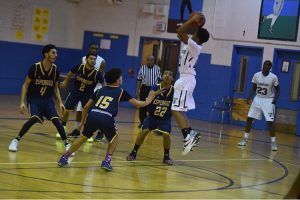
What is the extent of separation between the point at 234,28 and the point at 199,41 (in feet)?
35.2

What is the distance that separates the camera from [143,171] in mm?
9031

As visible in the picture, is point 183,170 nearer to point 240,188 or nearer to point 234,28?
point 240,188

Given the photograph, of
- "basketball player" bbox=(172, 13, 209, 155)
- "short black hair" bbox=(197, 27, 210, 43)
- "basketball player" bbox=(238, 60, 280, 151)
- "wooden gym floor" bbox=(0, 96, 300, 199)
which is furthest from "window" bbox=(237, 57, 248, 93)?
"short black hair" bbox=(197, 27, 210, 43)

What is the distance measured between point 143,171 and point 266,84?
18.0 ft

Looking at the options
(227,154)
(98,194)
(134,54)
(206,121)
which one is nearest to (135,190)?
(98,194)

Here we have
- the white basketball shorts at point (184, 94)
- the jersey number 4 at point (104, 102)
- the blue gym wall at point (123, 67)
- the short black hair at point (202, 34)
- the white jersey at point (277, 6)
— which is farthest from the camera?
the blue gym wall at point (123, 67)

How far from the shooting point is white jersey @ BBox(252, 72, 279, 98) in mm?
13570

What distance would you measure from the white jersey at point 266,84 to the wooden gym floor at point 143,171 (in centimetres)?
124

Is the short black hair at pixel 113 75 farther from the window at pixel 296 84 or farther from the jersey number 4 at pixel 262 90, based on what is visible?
the window at pixel 296 84

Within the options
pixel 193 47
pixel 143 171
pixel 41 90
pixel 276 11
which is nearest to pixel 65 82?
pixel 41 90

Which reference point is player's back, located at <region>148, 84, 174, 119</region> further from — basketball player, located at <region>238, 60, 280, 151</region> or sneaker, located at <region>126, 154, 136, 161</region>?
basketball player, located at <region>238, 60, 280, 151</region>

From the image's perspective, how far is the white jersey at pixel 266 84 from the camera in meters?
13.6

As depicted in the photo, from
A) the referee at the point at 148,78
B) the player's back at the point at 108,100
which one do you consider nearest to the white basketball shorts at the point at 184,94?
the player's back at the point at 108,100

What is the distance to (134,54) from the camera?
864 inches
